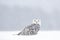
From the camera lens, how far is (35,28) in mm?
1104

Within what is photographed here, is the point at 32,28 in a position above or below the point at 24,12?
below

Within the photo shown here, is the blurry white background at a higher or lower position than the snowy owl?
higher

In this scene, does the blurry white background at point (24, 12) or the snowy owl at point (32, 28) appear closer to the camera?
the snowy owl at point (32, 28)

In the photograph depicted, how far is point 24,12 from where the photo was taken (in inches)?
48.3

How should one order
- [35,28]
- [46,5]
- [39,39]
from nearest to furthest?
[39,39] → [35,28] → [46,5]

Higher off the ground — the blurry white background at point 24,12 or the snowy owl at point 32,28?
the blurry white background at point 24,12

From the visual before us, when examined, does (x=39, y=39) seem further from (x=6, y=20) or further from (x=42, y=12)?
(x=6, y=20)

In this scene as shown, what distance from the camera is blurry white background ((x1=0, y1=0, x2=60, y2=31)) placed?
1.20 m

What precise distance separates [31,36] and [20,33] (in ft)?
0.45

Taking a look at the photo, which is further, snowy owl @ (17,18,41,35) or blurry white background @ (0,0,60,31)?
blurry white background @ (0,0,60,31)

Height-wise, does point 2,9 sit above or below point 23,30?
above

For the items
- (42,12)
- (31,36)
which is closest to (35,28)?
(31,36)

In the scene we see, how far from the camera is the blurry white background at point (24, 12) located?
3.94ft

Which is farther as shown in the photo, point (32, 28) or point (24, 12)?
point (24, 12)
